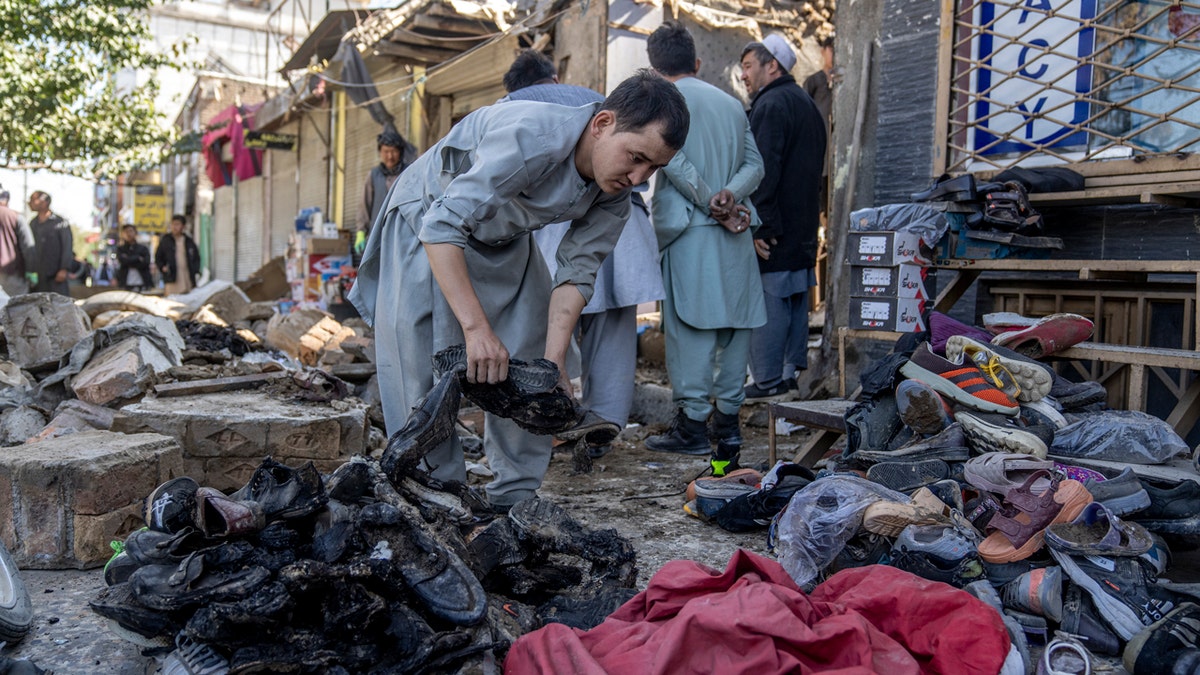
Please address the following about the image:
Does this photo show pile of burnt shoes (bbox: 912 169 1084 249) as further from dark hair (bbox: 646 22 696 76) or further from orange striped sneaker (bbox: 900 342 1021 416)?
dark hair (bbox: 646 22 696 76)

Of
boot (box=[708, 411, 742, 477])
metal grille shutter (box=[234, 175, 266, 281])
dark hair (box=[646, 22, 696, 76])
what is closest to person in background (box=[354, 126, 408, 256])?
dark hair (box=[646, 22, 696, 76])

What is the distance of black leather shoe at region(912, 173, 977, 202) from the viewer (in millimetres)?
4203

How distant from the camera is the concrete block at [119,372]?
4.63 meters

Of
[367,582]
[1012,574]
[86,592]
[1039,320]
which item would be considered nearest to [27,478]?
[86,592]

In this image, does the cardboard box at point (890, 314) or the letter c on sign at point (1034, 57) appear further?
the letter c on sign at point (1034, 57)

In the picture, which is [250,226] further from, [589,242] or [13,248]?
[589,242]

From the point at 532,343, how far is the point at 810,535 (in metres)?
1.02

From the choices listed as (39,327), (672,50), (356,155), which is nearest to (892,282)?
(672,50)

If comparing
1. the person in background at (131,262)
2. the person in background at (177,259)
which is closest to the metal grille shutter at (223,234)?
the person in background at (177,259)

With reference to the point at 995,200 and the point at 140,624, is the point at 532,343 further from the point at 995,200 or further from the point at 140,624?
the point at 995,200

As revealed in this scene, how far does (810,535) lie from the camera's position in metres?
2.67

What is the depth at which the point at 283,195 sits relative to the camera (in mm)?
18422

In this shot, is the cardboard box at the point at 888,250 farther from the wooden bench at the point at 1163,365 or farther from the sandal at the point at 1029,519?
the sandal at the point at 1029,519

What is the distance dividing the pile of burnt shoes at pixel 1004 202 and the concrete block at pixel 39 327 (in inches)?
221
